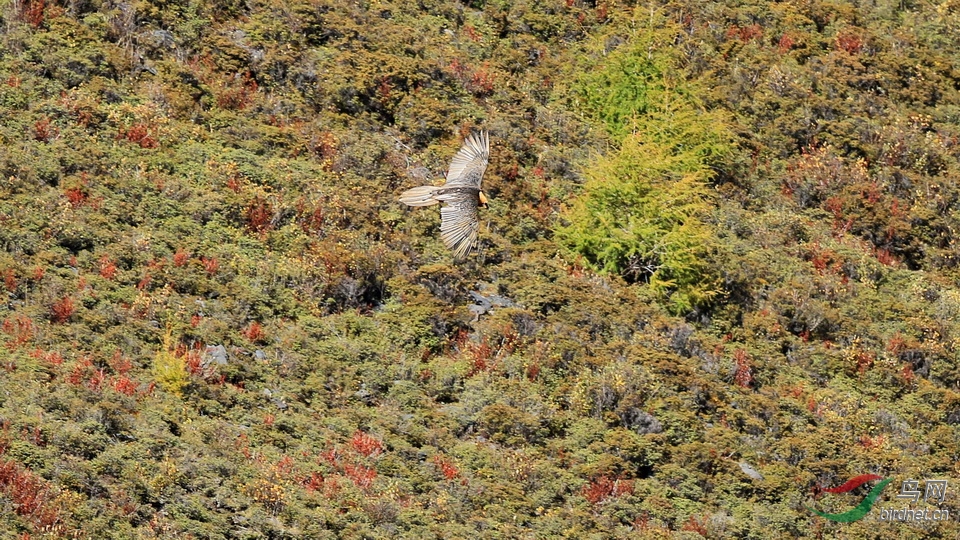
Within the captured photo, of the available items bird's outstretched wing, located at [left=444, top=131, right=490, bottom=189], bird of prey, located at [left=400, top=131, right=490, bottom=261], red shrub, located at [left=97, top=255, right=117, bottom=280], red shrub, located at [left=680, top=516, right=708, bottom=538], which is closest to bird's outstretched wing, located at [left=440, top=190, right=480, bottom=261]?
bird of prey, located at [left=400, top=131, right=490, bottom=261]

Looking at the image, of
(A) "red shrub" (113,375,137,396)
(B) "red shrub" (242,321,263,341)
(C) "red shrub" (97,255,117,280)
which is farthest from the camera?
(B) "red shrub" (242,321,263,341)

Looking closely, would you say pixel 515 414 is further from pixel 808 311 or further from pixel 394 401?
pixel 808 311

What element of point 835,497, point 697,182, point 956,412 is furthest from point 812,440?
point 697,182

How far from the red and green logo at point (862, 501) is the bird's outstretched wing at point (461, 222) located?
6631 mm

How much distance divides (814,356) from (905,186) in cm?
692

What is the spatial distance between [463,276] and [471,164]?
2.84 metres

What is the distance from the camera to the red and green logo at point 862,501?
24484mm

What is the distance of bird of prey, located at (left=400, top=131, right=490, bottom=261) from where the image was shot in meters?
24.0

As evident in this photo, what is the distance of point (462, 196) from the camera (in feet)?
78.5

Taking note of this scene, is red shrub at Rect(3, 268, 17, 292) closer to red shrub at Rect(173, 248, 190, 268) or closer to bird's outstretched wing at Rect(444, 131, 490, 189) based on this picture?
red shrub at Rect(173, 248, 190, 268)

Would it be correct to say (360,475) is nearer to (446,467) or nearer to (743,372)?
(446,467)

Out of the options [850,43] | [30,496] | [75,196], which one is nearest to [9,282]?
[75,196]

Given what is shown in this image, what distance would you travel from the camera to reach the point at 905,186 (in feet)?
110

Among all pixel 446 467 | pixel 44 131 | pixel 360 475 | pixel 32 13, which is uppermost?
pixel 32 13
